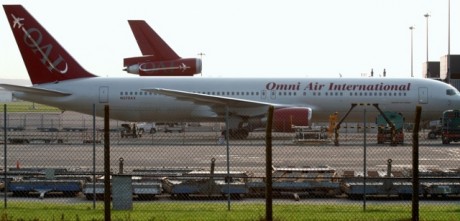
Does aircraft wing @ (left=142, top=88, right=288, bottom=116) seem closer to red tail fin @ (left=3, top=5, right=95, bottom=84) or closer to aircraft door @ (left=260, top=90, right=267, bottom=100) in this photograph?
aircraft door @ (left=260, top=90, right=267, bottom=100)

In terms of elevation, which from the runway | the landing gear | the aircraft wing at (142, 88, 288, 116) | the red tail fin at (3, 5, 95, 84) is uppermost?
the red tail fin at (3, 5, 95, 84)

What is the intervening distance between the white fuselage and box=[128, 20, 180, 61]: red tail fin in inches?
878

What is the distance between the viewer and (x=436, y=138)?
37.7 meters

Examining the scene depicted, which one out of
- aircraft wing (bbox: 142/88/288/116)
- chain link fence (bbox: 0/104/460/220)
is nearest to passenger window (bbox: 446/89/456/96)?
aircraft wing (bbox: 142/88/288/116)

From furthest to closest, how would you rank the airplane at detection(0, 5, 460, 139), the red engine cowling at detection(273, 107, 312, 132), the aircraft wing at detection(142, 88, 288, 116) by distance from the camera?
the airplane at detection(0, 5, 460, 139) → the aircraft wing at detection(142, 88, 288, 116) → the red engine cowling at detection(273, 107, 312, 132)

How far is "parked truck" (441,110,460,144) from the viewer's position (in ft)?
109

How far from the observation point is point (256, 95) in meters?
40.2

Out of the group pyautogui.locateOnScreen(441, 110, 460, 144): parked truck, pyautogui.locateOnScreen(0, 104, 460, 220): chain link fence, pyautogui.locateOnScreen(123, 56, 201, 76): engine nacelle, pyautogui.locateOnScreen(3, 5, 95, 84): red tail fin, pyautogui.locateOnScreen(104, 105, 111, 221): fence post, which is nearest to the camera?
pyautogui.locateOnScreen(104, 105, 111, 221): fence post

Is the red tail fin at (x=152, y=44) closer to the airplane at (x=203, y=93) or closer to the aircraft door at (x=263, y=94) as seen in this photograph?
the airplane at (x=203, y=93)

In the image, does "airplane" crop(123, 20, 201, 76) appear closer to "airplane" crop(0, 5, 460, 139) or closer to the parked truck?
"airplane" crop(0, 5, 460, 139)

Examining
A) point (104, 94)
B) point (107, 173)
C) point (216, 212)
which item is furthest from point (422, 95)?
point (107, 173)

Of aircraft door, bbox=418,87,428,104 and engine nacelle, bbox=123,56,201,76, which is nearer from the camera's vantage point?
aircraft door, bbox=418,87,428,104

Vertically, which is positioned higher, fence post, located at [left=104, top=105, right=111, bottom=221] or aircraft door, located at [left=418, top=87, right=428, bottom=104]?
aircraft door, located at [left=418, top=87, right=428, bottom=104]

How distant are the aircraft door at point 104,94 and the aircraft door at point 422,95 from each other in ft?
44.8
